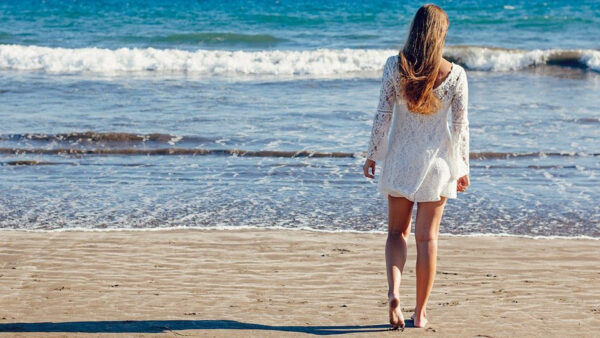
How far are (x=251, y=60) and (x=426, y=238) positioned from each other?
15.3 meters

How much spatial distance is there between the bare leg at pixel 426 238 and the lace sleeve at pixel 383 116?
0.36 meters

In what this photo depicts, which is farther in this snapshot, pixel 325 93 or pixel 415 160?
pixel 325 93

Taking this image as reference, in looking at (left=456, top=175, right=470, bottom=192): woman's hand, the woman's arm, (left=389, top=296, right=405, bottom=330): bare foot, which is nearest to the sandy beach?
(left=389, top=296, right=405, bottom=330): bare foot

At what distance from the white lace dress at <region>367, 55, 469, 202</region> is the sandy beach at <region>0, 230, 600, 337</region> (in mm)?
835

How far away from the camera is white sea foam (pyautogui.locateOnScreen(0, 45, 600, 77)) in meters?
18.2

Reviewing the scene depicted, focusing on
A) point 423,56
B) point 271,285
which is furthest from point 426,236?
point 271,285

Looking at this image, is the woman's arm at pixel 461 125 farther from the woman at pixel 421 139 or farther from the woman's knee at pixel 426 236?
the woman's knee at pixel 426 236

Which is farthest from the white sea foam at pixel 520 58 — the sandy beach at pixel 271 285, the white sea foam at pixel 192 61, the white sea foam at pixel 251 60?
the sandy beach at pixel 271 285

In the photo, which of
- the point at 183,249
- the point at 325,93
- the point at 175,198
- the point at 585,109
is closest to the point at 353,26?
the point at 325,93

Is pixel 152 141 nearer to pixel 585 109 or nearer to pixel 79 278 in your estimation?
pixel 79 278

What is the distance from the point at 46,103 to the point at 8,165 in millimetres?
4159

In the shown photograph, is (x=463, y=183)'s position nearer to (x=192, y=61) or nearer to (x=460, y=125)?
(x=460, y=125)

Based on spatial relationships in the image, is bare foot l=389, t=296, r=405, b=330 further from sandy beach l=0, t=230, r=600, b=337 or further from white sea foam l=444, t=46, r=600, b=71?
white sea foam l=444, t=46, r=600, b=71

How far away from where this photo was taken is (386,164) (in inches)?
168
